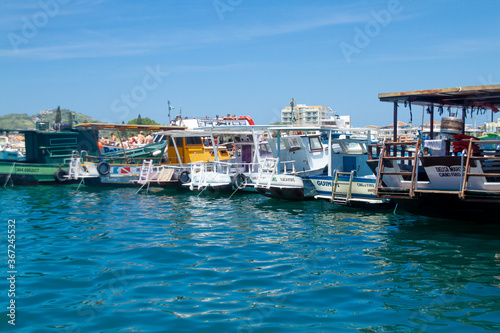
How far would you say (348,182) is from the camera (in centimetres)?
1695

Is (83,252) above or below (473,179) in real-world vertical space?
below

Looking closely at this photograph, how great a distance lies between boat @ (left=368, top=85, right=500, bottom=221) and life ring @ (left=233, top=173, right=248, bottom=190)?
26.4 ft

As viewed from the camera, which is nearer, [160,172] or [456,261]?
[456,261]

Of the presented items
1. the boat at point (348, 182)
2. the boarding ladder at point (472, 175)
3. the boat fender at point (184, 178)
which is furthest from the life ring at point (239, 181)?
the boarding ladder at point (472, 175)

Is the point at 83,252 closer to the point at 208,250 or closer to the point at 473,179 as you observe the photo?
the point at 208,250

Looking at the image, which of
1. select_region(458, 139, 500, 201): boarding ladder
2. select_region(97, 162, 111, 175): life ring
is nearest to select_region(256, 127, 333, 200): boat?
select_region(458, 139, 500, 201): boarding ladder

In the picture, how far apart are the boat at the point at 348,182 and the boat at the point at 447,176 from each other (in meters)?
2.37

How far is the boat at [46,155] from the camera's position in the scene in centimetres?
2694

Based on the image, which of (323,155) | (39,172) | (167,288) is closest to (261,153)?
(323,155)

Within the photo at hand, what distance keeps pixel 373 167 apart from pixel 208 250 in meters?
6.27

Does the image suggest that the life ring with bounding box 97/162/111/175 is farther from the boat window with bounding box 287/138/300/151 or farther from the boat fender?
the boat window with bounding box 287/138/300/151

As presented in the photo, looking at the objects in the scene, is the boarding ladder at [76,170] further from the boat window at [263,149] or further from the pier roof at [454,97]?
the pier roof at [454,97]

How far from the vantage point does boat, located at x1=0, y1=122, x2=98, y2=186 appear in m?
26.9

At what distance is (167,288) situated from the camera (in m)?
8.26
